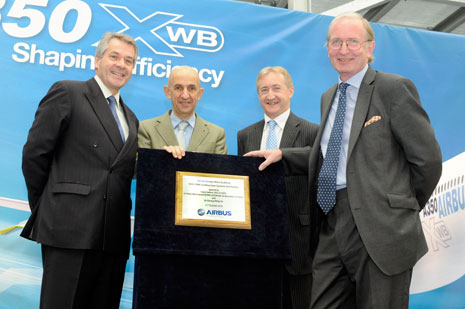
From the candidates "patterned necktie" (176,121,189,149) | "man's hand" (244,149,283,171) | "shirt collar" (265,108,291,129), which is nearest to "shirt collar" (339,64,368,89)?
"man's hand" (244,149,283,171)

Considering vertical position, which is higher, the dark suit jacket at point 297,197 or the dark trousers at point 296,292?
the dark suit jacket at point 297,197

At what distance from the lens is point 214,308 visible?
1.74 m

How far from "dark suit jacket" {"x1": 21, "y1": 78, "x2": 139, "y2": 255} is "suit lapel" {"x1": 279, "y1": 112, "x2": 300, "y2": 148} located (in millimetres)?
843

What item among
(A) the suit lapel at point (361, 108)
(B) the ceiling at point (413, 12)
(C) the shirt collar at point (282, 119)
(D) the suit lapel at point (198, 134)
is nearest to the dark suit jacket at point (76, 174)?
(D) the suit lapel at point (198, 134)

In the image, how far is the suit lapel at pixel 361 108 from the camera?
1.90 meters

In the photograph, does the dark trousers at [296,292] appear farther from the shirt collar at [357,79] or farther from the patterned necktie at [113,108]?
the patterned necktie at [113,108]

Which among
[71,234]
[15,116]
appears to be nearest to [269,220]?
[71,234]

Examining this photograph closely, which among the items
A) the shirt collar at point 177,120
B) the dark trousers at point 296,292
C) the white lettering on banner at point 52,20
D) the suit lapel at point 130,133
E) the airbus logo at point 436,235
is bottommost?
the dark trousers at point 296,292

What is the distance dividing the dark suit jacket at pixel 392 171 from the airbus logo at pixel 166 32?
6.11ft

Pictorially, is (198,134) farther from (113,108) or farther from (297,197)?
(297,197)

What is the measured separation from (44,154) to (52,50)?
58.4 inches

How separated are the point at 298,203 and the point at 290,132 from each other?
40 centimetres

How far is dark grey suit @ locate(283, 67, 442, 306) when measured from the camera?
1.78 meters

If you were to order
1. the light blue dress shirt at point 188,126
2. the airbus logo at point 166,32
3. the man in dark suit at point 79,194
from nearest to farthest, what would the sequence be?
the man in dark suit at point 79,194 → the light blue dress shirt at point 188,126 → the airbus logo at point 166,32
